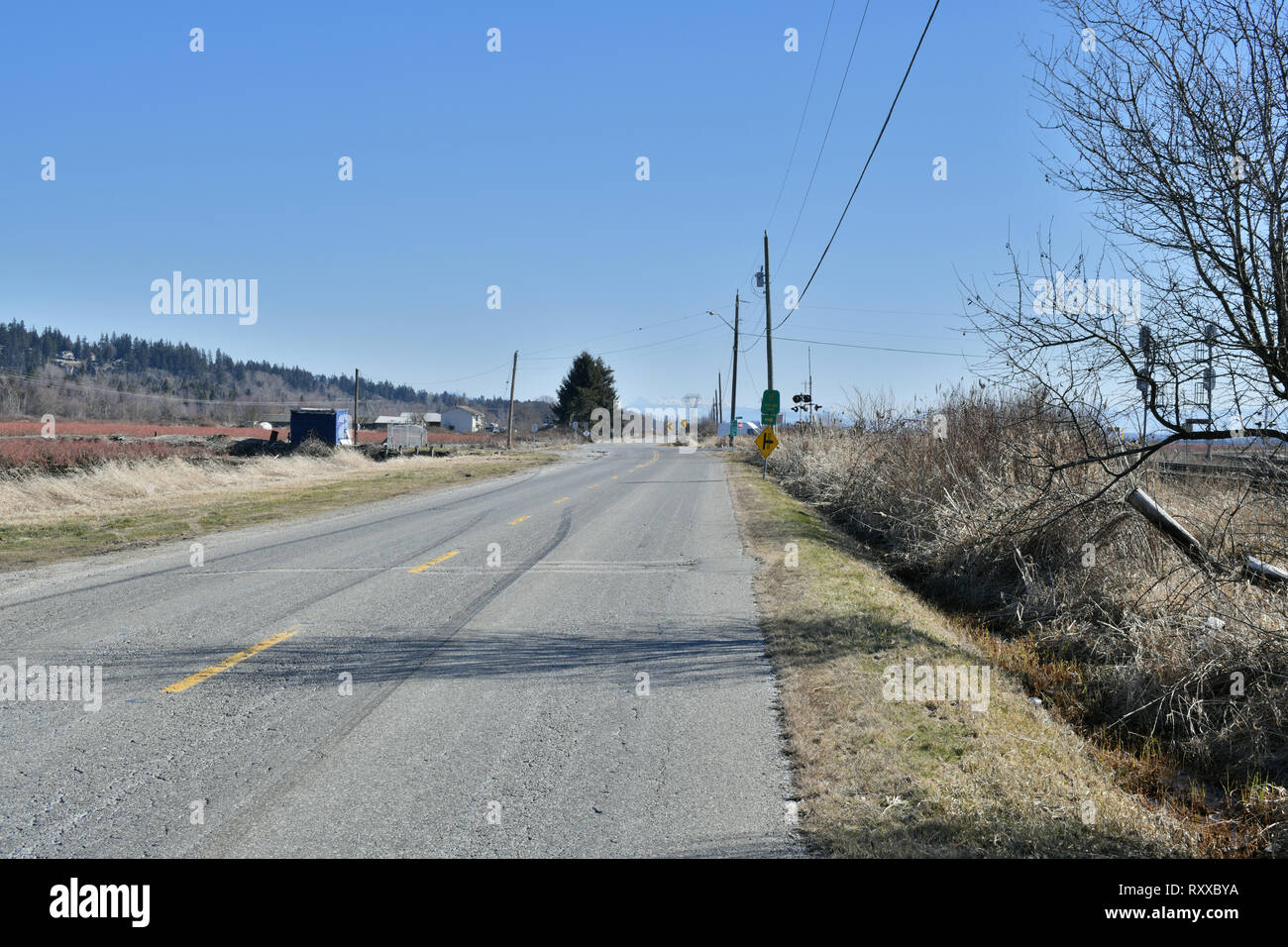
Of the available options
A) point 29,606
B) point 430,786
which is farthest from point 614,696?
point 29,606

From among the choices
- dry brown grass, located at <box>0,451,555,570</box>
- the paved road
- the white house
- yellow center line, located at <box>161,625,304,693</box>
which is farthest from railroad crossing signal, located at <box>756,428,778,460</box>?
the white house

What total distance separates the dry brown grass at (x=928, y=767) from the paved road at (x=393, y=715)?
295mm

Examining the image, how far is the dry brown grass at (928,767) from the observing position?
414cm

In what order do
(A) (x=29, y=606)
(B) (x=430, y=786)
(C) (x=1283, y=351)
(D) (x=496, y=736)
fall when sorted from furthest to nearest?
1. (A) (x=29, y=606)
2. (C) (x=1283, y=351)
3. (D) (x=496, y=736)
4. (B) (x=430, y=786)

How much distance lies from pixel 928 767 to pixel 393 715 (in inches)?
132

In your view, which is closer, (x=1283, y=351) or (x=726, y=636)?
(x=1283, y=351)

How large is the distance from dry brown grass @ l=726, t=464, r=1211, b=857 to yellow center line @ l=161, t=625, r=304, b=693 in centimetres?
426

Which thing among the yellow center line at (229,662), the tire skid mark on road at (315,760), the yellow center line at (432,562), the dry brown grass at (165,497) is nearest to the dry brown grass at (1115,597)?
the tire skid mark on road at (315,760)
